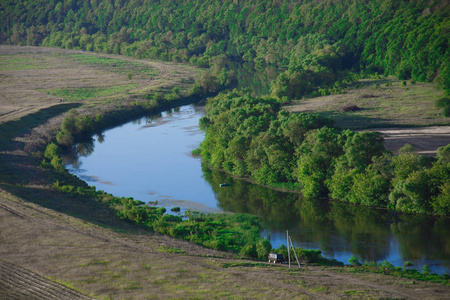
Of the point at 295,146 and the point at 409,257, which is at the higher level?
the point at 295,146

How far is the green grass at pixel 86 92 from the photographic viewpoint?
130m

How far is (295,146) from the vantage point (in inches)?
2726

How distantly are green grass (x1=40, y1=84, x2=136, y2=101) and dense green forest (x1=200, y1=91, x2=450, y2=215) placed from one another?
5942 centimetres

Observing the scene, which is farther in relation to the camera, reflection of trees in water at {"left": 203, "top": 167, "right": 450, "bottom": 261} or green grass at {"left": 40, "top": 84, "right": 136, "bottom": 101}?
green grass at {"left": 40, "top": 84, "right": 136, "bottom": 101}

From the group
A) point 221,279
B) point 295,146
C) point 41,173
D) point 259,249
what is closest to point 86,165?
point 41,173

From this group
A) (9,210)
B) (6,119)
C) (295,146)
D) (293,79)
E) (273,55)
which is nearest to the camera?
(9,210)

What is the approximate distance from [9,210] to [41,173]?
17.6 metres

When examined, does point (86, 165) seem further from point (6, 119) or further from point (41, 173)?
point (6, 119)

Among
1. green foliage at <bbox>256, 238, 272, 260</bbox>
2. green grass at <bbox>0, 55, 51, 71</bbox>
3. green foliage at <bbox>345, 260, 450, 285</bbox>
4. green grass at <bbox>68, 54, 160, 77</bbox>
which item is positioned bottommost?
green foliage at <bbox>345, 260, 450, 285</bbox>

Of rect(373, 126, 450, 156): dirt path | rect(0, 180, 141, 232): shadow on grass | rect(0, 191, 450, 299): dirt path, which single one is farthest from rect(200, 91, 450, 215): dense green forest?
rect(0, 180, 141, 232): shadow on grass

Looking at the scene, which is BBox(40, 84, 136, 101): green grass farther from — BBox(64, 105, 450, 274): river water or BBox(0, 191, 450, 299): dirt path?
BBox(0, 191, 450, 299): dirt path

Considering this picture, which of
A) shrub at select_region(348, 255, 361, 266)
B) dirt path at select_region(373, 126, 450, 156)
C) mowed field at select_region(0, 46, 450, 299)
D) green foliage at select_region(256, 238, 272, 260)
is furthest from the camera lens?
dirt path at select_region(373, 126, 450, 156)

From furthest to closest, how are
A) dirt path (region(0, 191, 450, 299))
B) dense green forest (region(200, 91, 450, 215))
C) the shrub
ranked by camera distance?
1. dense green forest (region(200, 91, 450, 215))
2. the shrub
3. dirt path (region(0, 191, 450, 299))

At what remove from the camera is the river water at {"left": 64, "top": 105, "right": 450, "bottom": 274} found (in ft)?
161
